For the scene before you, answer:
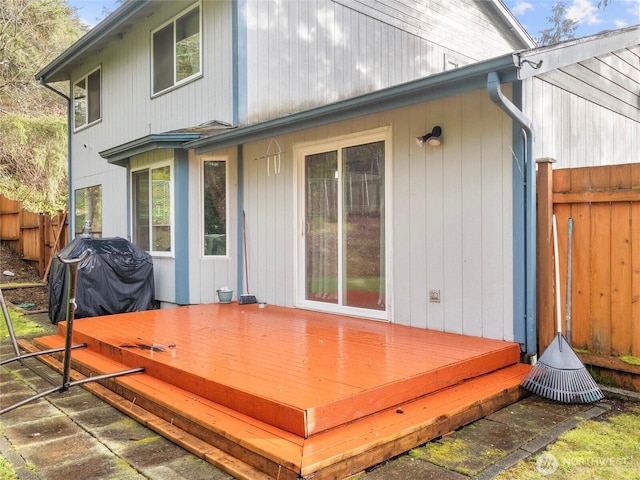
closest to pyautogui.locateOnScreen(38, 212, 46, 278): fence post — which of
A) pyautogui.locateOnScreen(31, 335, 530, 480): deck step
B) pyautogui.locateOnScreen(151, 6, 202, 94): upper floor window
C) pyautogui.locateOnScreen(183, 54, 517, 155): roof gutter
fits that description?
pyautogui.locateOnScreen(151, 6, 202, 94): upper floor window

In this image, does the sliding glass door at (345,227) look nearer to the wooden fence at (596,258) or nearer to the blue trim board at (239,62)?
the blue trim board at (239,62)

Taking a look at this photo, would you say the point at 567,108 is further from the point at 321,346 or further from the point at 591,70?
the point at 321,346

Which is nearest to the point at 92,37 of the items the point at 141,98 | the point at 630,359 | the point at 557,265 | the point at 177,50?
the point at 141,98

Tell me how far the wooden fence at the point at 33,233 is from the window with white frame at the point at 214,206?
17.9 ft

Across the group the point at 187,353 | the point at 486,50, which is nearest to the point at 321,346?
the point at 187,353

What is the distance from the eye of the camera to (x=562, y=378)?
3277mm

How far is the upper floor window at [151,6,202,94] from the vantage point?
24.1 feet

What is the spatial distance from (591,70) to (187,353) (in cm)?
472

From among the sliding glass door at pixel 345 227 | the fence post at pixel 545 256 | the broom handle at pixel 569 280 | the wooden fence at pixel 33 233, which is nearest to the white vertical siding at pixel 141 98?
the wooden fence at pixel 33 233

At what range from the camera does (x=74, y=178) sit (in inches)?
432

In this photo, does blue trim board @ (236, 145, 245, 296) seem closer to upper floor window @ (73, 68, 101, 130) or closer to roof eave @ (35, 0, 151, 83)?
roof eave @ (35, 0, 151, 83)

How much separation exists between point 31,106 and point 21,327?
38.2ft

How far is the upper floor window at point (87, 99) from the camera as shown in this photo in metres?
10.1

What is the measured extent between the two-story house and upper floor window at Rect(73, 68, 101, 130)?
70mm
